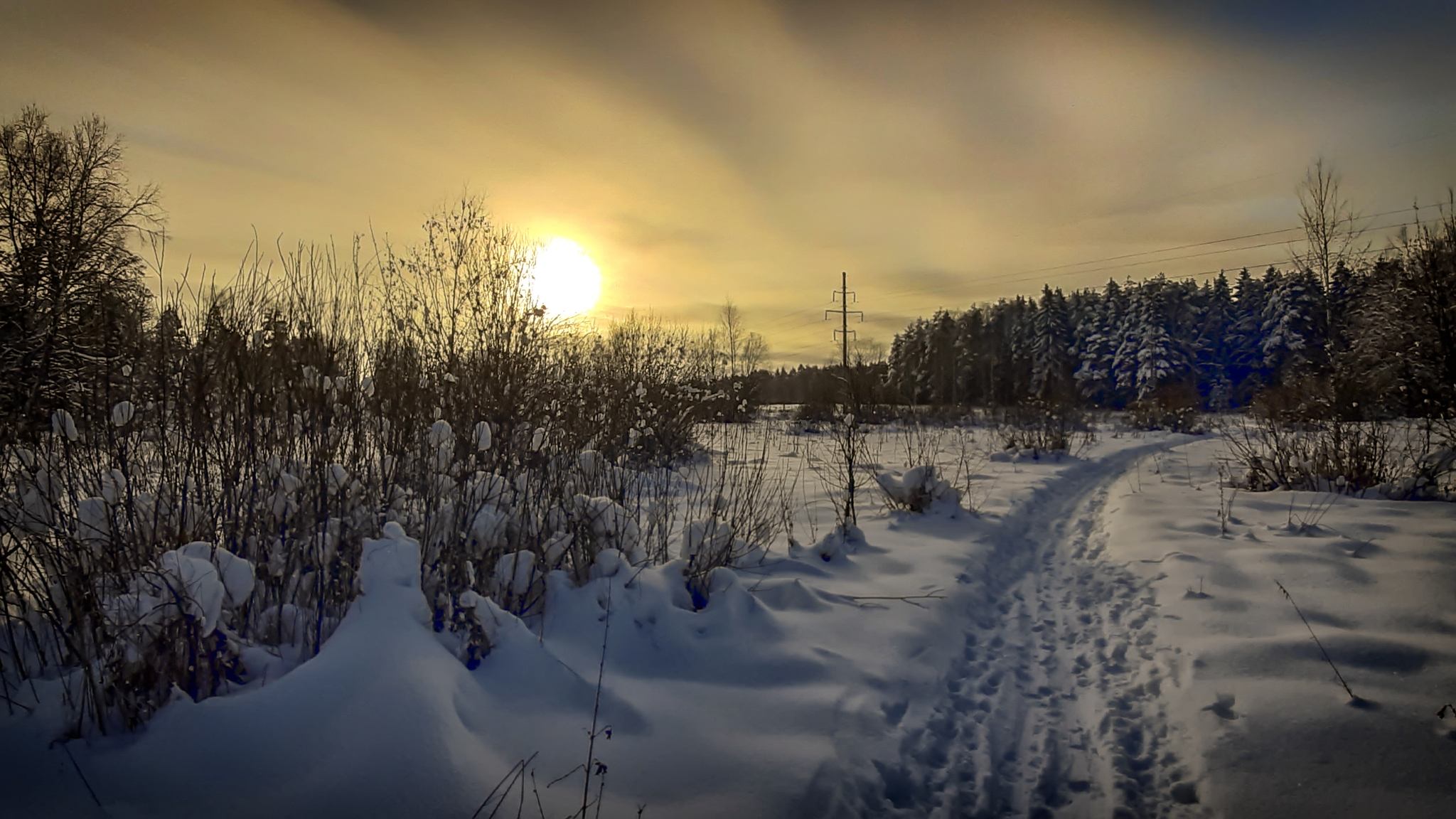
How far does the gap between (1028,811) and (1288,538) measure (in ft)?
14.8

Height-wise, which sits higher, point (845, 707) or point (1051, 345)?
point (1051, 345)

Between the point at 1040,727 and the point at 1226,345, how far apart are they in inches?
1934

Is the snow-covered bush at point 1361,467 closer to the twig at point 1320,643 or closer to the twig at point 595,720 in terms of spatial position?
the twig at point 1320,643

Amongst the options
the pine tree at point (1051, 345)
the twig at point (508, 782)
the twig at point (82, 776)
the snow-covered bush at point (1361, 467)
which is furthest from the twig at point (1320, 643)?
the pine tree at point (1051, 345)

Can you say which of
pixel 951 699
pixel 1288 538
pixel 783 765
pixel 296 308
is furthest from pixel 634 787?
pixel 1288 538

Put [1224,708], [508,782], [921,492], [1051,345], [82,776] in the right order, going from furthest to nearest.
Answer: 1. [1051,345]
2. [921,492]
3. [1224,708]
4. [508,782]
5. [82,776]

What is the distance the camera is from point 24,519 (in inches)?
99.5

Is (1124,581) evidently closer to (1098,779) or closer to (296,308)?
(1098,779)

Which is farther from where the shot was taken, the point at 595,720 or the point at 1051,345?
the point at 1051,345

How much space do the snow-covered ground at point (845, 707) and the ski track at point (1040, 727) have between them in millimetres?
14

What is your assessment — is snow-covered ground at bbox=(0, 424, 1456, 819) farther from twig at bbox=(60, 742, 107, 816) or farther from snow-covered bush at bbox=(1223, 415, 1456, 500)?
snow-covered bush at bbox=(1223, 415, 1456, 500)

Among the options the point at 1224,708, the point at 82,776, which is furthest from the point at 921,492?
the point at 82,776

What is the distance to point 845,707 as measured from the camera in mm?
2637

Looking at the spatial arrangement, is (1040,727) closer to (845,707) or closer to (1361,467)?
(845,707)
